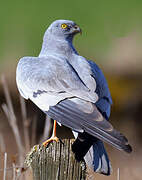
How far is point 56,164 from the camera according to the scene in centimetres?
397

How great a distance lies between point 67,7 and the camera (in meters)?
15.1

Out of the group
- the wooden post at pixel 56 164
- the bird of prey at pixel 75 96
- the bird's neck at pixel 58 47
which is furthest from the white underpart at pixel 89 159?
the bird's neck at pixel 58 47

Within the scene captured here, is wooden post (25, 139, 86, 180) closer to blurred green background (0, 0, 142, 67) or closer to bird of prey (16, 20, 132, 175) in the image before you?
bird of prey (16, 20, 132, 175)

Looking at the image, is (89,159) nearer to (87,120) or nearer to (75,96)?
(87,120)

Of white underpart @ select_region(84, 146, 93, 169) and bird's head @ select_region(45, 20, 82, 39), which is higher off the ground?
bird's head @ select_region(45, 20, 82, 39)

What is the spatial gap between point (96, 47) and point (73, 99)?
8871 millimetres

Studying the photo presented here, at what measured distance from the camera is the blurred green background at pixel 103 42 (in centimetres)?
923

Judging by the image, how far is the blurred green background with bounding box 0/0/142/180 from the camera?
9227 mm

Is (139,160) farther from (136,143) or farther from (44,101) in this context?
(44,101)

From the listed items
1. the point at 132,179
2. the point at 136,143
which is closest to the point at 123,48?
the point at 136,143

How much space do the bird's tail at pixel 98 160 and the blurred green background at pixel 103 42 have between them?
3.08 ft

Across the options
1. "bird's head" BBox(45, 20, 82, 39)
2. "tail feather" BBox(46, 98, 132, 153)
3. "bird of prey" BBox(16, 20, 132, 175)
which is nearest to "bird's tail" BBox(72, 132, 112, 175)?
"bird of prey" BBox(16, 20, 132, 175)

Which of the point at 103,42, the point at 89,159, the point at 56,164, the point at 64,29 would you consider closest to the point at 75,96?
the point at 89,159

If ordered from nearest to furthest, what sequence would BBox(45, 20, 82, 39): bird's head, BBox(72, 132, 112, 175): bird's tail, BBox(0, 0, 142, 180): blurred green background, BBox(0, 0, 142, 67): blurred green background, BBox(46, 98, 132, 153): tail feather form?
BBox(46, 98, 132, 153): tail feather
BBox(72, 132, 112, 175): bird's tail
BBox(45, 20, 82, 39): bird's head
BBox(0, 0, 142, 180): blurred green background
BBox(0, 0, 142, 67): blurred green background
